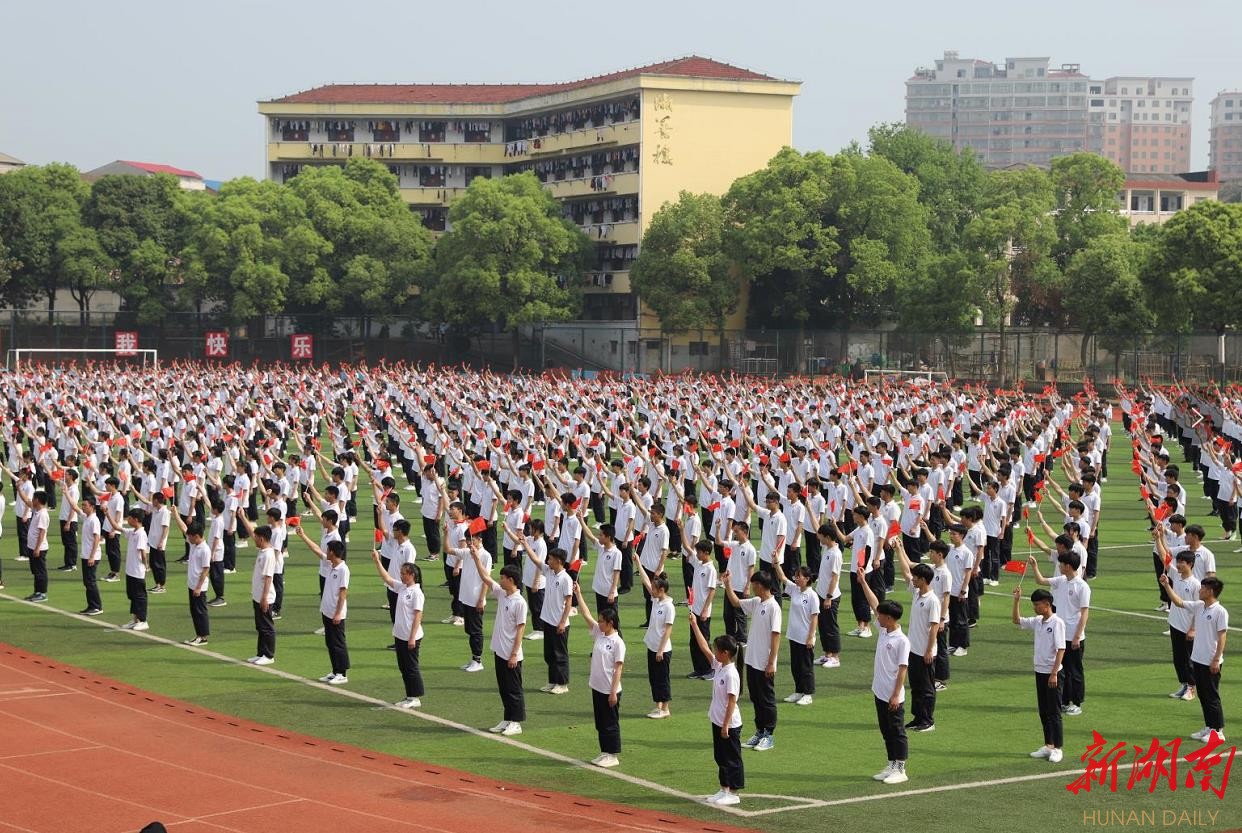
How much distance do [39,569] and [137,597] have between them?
283 centimetres

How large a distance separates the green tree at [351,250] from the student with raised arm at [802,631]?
53065 mm

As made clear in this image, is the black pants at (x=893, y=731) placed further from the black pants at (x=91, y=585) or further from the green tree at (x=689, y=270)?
the green tree at (x=689, y=270)

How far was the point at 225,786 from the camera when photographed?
40.8 feet

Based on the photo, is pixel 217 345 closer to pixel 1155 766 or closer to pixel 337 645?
pixel 337 645

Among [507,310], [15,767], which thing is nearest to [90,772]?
[15,767]

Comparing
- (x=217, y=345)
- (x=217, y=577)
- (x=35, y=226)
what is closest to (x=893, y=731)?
(x=217, y=577)

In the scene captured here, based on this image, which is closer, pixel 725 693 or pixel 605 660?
pixel 725 693

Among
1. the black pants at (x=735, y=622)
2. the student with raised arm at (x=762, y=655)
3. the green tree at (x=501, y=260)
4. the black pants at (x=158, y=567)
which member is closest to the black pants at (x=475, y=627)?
the black pants at (x=735, y=622)

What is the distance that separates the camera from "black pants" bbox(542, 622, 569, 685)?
1507 centimetres

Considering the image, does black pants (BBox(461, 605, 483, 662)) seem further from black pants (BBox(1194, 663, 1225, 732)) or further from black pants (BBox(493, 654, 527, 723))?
black pants (BBox(1194, 663, 1225, 732))

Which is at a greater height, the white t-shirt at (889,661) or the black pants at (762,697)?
the white t-shirt at (889,661)

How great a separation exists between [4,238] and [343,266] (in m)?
15.9

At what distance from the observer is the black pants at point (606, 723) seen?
500 inches

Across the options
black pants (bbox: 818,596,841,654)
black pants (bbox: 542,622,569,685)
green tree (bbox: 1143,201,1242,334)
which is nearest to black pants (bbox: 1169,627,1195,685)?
black pants (bbox: 818,596,841,654)
